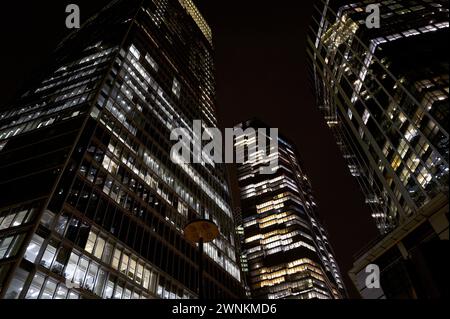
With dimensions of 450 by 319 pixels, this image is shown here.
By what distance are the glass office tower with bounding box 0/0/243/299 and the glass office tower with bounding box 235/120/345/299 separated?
6937cm

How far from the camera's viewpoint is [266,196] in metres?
171

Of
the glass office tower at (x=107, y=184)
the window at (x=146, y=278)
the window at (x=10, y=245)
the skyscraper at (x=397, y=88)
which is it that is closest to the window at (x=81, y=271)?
the glass office tower at (x=107, y=184)

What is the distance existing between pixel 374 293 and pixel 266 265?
133 metres

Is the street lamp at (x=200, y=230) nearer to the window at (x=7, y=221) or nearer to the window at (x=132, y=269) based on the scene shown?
the window at (x=7, y=221)

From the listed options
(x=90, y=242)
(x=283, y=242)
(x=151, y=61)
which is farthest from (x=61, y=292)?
(x=283, y=242)

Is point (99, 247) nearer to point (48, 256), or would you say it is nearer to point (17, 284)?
point (48, 256)

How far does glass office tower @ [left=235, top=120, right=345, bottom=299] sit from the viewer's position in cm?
13188

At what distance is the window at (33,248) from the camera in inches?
1148

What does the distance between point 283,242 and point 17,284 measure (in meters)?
128

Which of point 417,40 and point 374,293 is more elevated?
point 417,40

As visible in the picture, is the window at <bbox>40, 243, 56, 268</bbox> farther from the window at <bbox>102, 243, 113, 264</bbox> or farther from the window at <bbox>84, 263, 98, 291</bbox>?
the window at <bbox>102, 243, 113, 264</bbox>

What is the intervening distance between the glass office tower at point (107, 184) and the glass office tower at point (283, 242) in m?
69.4
